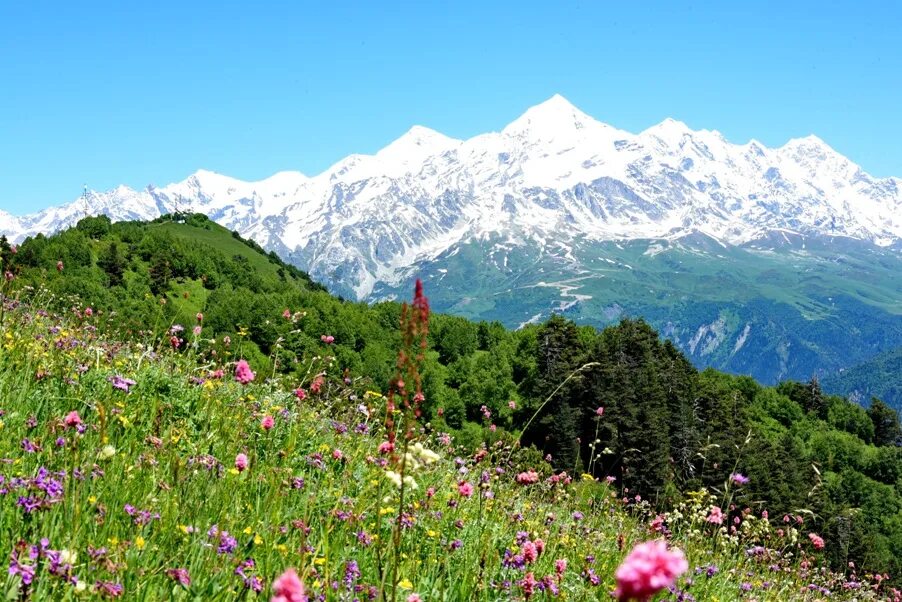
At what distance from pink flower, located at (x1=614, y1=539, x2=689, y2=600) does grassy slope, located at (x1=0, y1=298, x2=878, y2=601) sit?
1890 millimetres

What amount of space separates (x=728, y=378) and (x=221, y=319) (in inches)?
3096

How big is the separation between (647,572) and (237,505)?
164 inches

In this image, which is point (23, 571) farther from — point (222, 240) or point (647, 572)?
point (222, 240)

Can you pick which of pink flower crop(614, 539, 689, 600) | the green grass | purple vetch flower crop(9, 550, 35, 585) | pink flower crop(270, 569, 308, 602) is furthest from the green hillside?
pink flower crop(614, 539, 689, 600)

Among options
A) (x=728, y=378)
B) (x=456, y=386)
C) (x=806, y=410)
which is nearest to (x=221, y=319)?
(x=456, y=386)

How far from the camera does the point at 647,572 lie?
1.19 meters

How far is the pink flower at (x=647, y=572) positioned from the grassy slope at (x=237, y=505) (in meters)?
1.89

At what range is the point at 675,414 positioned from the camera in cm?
7038

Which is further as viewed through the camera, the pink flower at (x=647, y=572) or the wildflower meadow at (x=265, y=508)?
the wildflower meadow at (x=265, y=508)

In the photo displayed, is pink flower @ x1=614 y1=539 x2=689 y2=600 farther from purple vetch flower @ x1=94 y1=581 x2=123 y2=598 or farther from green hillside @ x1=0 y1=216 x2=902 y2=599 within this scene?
green hillside @ x1=0 y1=216 x2=902 y2=599

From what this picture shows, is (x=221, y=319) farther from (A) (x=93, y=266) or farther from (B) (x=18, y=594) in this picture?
(B) (x=18, y=594)

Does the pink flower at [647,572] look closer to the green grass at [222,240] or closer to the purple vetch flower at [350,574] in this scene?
the purple vetch flower at [350,574]

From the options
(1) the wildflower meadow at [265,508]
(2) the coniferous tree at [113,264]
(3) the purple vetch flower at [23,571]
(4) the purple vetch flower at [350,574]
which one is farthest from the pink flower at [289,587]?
(2) the coniferous tree at [113,264]

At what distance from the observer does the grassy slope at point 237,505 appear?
3.65 metres
